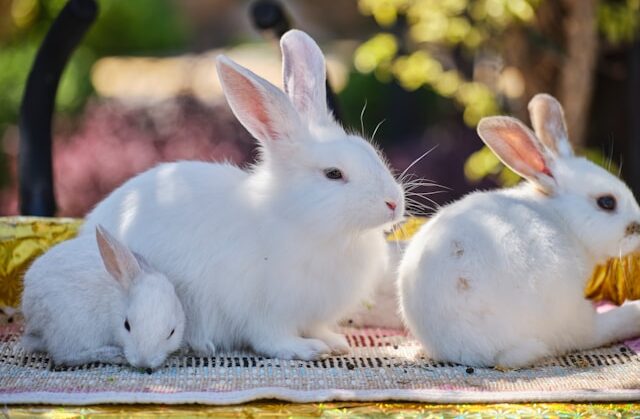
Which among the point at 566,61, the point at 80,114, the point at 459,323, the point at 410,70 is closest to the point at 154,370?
the point at 459,323

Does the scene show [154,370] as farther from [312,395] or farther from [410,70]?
[410,70]

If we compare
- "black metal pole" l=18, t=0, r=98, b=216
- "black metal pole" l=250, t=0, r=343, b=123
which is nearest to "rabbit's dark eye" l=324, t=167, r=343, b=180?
"black metal pole" l=250, t=0, r=343, b=123

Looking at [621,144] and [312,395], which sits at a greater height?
[312,395]

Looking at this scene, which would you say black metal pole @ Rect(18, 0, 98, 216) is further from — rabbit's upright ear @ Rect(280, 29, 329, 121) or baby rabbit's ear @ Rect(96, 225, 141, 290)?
baby rabbit's ear @ Rect(96, 225, 141, 290)

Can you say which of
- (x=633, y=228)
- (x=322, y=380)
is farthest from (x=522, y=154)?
(x=322, y=380)

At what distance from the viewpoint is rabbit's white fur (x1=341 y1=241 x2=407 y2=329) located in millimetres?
3119

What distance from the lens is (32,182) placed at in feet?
12.4

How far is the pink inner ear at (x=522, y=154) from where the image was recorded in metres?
2.91

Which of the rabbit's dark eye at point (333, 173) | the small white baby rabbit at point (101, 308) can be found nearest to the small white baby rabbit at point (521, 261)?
the rabbit's dark eye at point (333, 173)

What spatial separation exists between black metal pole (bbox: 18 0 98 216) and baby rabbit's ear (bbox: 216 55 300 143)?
1096 millimetres

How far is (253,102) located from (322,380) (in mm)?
764

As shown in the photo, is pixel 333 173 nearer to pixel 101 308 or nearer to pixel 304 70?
pixel 304 70

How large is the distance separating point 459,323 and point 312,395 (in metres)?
0.49

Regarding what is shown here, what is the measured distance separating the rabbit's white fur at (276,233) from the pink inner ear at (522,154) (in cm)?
40
